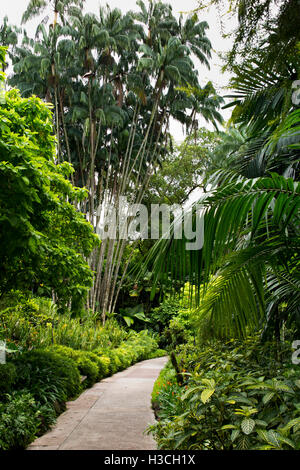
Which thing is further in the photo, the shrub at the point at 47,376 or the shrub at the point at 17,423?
the shrub at the point at 47,376

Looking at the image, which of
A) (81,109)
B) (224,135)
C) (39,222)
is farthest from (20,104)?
(224,135)

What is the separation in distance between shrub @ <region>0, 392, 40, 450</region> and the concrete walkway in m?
0.13

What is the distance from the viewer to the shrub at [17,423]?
338 centimetres

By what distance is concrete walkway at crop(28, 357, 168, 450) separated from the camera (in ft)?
11.7

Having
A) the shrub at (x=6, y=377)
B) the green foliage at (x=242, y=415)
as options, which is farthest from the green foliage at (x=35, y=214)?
the green foliage at (x=242, y=415)

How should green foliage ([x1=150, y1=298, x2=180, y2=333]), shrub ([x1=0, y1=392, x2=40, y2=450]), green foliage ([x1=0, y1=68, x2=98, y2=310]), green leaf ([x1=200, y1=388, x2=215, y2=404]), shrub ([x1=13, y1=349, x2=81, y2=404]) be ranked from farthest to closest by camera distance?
green foliage ([x1=150, y1=298, x2=180, y2=333]), shrub ([x1=13, y1=349, x2=81, y2=404]), shrub ([x1=0, y1=392, x2=40, y2=450]), green foliage ([x1=0, y1=68, x2=98, y2=310]), green leaf ([x1=200, y1=388, x2=215, y2=404])

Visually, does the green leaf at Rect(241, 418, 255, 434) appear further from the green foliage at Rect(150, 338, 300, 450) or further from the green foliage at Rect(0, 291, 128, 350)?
the green foliage at Rect(0, 291, 128, 350)

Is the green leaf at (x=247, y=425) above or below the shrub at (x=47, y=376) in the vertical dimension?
above

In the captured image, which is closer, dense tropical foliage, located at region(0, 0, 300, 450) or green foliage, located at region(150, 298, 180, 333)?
dense tropical foliage, located at region(0, 0, 300, 450)

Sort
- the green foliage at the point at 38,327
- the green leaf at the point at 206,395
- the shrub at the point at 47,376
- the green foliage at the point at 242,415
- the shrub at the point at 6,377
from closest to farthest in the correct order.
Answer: the green foliage at the point at 242,415 < the green leaf at the point at 206,395 < the shrub at the point at 6,377 < the shrub at the point at 47,376 < the green foliage at the point at 38,327

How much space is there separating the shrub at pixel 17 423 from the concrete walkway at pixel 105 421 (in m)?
0.13

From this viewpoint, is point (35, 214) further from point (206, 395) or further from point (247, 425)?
point (247, 425)

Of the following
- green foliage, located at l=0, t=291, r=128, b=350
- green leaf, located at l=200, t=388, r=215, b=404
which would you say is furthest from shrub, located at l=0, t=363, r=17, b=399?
green leaf, located at l=200, t=388, r=215, b=404

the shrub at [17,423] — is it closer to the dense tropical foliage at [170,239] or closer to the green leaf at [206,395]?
the dense tropical foliage at [170,239]
